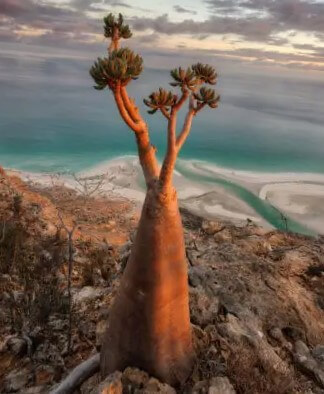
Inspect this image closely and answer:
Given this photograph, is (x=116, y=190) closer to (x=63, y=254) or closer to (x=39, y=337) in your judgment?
(x=63, y=254)

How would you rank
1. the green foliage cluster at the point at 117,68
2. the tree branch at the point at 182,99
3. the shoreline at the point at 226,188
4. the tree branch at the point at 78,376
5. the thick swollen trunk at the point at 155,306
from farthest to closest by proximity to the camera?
the shoreline at the point at 226,188
the tree branch at the point at 78,376
the thick swollen trunk at the point at 155,306
the tree branch at the point at 182,99
the green foliage cluster at the point at 117,68

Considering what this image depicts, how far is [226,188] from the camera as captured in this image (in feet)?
137

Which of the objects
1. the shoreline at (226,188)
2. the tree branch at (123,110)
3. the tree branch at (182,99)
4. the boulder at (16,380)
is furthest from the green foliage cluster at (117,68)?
the shoreline at (226,188)

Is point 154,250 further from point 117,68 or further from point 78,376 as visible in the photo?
point 78,376

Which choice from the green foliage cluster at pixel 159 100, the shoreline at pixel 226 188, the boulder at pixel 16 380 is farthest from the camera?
the shoreline at pixel 226 188

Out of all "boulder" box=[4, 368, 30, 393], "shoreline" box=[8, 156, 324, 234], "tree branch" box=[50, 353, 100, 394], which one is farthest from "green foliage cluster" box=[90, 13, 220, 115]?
"shoreline" box=[8, 156, 324, 234]

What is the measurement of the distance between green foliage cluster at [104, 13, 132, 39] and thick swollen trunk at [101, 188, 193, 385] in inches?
63.7

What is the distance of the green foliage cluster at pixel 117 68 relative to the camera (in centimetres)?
355

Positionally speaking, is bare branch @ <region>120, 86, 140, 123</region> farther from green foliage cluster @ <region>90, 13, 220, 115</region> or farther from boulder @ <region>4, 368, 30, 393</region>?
boulder @ <region>4, 368, 30, 393</region>

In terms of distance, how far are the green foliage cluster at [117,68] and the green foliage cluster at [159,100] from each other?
337mm

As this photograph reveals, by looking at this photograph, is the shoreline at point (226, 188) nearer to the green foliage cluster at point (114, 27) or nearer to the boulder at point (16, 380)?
the boulder at point (16, 380)

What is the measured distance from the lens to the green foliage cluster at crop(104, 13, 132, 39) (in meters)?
4.26

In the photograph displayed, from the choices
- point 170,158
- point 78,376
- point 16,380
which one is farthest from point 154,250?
point 16,380

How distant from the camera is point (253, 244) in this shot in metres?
10.3
